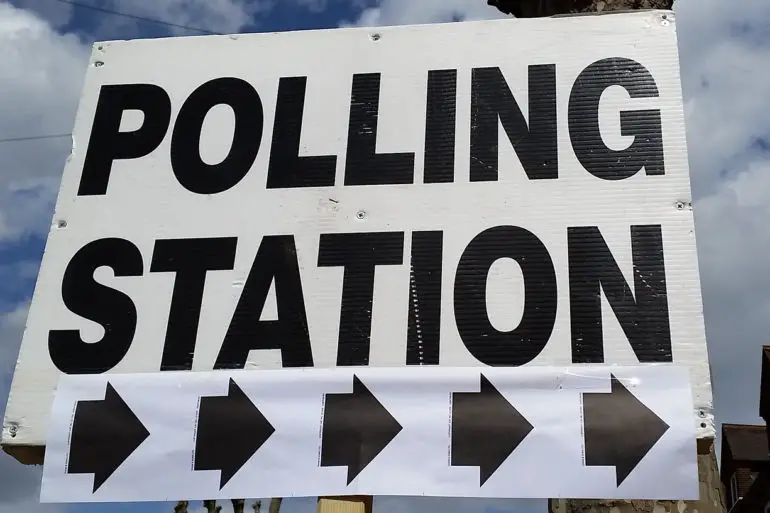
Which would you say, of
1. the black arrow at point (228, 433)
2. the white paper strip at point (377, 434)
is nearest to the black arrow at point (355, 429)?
the white paper strip at point (377, 434)

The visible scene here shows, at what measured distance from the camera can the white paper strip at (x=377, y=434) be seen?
5.65 ft

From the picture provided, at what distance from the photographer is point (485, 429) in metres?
1.77

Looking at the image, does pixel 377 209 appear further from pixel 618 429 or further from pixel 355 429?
pixel 618 429

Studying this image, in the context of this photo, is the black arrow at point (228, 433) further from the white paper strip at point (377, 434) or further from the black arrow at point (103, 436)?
the black arrow at point (103, 436)

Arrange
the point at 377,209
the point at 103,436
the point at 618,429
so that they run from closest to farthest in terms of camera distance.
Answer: the point at 618,429
the point at 103,436
the point at 377,209

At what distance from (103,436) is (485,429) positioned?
870 millimetres

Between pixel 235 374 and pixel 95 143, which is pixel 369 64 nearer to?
pixel 95 143

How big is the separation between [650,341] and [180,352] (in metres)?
1.09

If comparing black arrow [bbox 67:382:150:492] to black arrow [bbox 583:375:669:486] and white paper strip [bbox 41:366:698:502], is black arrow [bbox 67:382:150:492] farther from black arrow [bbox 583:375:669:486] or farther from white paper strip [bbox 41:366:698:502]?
black arrow [bbox 583:375:669:486]

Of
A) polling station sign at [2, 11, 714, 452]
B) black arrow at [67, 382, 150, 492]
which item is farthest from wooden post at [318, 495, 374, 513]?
black arrow at [67, 382, 150, 492]

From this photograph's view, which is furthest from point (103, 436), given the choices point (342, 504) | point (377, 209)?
point (377, 209)

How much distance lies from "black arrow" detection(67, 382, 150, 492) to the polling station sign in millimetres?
85

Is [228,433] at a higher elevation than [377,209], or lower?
lower

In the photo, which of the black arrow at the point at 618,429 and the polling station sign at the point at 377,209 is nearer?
the black arrow at the point at 618,429
